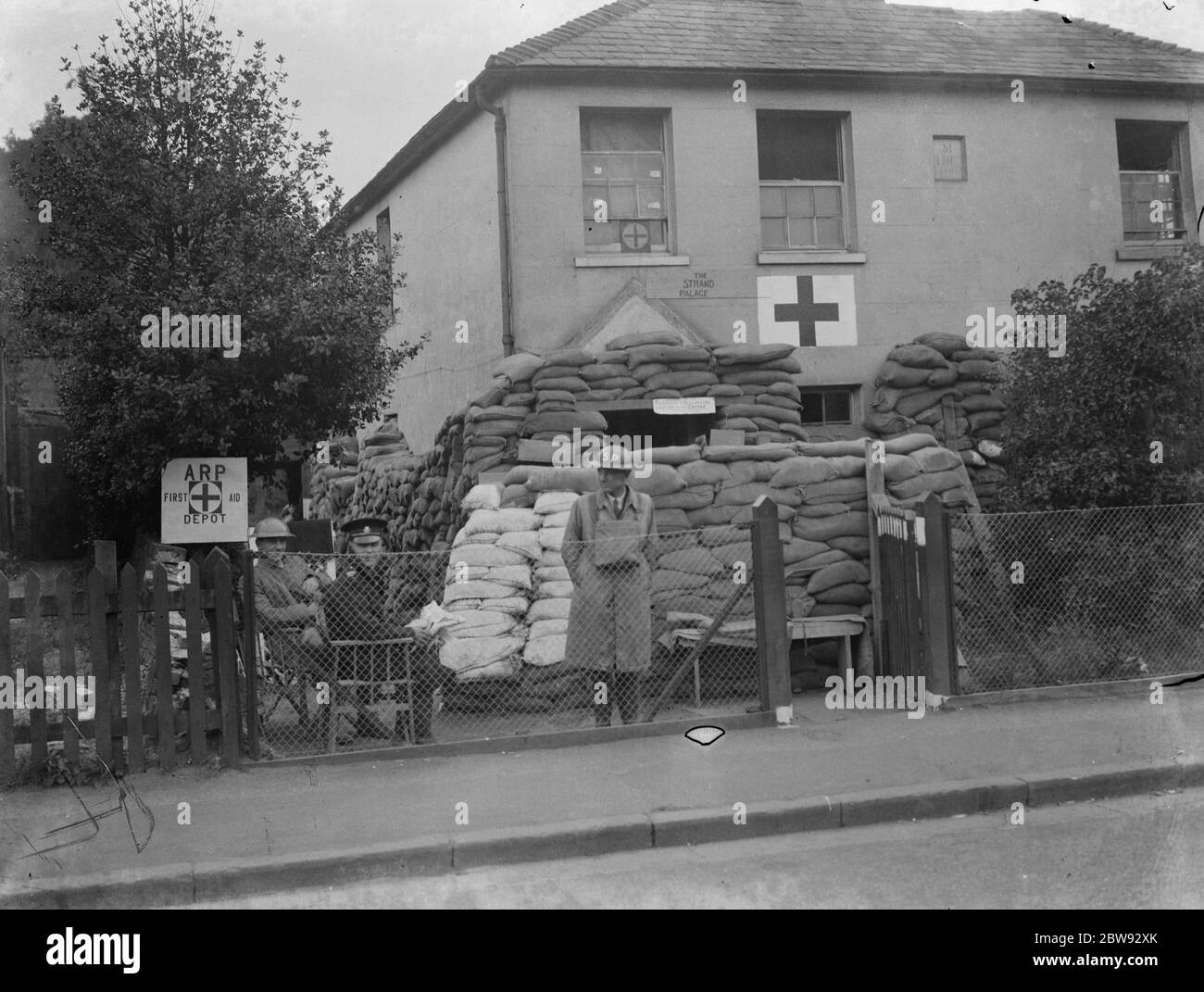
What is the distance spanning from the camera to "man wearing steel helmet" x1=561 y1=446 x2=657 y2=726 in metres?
8.32

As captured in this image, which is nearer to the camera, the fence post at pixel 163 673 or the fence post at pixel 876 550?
the fence post at pixel 163 673

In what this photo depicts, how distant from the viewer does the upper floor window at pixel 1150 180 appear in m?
15.7

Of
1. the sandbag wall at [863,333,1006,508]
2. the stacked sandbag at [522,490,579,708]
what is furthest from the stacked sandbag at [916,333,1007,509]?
the stacked sandbag at [522,490,579,708]

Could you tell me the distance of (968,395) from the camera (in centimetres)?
Result: 1389

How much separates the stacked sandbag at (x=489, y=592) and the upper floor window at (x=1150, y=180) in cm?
1021

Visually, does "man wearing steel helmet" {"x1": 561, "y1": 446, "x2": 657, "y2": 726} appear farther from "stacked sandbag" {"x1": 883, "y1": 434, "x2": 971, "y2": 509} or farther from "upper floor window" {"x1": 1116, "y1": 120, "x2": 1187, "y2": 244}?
"upper floor window" {"x1": 1116, "y1": 120, "x2": 1187, "y2": 244}

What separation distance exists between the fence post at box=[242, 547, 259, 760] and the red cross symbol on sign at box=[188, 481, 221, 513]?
3.40 m

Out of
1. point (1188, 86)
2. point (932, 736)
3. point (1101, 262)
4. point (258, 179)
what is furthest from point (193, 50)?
point (1188, 86)

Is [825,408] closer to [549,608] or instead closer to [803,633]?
[803,633]

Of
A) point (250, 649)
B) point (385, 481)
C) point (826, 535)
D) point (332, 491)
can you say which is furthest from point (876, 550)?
point (332, 491)

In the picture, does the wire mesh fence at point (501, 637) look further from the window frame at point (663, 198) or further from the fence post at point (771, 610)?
the window frame at point (663, 198)

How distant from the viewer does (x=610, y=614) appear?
8.34 meters

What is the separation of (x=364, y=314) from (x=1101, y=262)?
960 centimetres

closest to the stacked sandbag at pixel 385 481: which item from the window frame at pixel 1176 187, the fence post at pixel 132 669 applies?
the fence post at pixel 132 669
